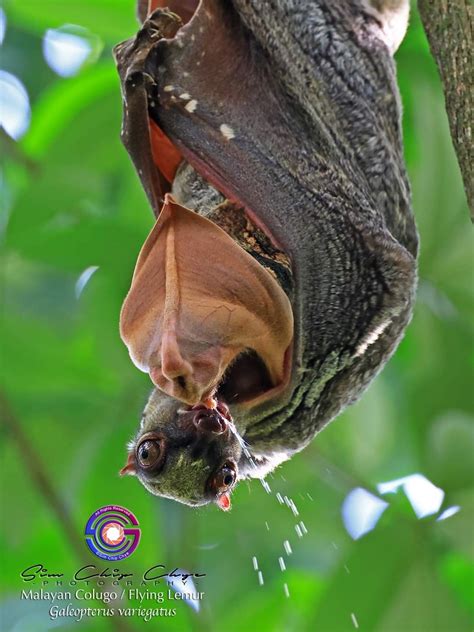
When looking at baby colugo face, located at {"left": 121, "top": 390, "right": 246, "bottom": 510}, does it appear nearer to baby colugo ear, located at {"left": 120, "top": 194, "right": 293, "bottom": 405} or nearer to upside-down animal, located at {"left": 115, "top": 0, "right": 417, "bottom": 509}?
upside-down animal, located at {"left": 115, "top": 0, "right": 417, "bottom": 509}

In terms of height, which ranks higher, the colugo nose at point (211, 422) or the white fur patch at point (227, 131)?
the white fur patch at point (227, 131)

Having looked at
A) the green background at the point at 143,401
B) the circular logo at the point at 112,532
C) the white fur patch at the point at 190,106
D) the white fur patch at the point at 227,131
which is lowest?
the circular logo at the point at 112,532

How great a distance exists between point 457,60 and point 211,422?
4.05 ft

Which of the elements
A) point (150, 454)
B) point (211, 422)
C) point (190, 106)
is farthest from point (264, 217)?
point (150, 454)

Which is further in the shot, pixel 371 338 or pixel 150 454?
pixel 371 338

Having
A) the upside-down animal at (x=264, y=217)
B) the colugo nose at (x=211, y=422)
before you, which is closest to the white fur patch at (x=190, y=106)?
the upside-down animal at (x=264, y=217)

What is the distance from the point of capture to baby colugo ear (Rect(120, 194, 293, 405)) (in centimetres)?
278

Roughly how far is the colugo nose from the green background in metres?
1.12

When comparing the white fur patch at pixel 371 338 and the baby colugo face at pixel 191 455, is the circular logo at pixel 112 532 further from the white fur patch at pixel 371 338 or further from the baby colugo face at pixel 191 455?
the white fur patch at pixel 371 338

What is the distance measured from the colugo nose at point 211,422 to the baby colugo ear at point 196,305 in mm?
179

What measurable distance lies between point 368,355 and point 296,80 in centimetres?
94

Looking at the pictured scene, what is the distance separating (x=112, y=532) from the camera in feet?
14.1

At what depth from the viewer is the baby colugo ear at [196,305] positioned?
278 cm

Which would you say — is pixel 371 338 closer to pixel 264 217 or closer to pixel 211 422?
pixel 264 217
